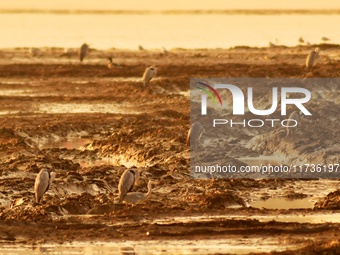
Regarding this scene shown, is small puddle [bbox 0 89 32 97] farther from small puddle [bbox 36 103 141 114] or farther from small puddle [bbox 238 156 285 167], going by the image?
small puddle [bbox 238 156 285 167]

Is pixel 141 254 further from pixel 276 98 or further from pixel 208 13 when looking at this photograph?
pixel 208 13

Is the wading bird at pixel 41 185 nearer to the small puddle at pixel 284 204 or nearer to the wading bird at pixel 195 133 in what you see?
the small puddle at pixel 284 204

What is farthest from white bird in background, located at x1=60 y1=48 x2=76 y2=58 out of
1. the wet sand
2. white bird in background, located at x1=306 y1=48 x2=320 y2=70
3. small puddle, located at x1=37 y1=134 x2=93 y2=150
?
small puddle, located at x1=37 y1=134 x2=93 y2=150

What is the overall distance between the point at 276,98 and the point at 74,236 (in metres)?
11.8

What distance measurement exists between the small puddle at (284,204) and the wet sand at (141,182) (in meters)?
0.03

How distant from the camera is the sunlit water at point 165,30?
A: 48.1 metres

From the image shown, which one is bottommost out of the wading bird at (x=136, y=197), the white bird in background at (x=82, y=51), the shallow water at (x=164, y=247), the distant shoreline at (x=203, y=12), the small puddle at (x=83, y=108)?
the shallow water at (x=164, y=247)

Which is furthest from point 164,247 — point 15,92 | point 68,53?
point 68,53

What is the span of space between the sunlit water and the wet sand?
1345 cm

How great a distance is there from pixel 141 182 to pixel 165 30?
40.2m

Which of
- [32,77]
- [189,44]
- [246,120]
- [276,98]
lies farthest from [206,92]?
[189,44]

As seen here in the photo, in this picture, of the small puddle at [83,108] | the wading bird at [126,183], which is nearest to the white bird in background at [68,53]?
the small puddle at [83,108]

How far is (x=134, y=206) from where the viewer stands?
1537cm

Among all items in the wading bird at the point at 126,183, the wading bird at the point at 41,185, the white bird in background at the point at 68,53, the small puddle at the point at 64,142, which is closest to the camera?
the wading bird at the point at 41,185
